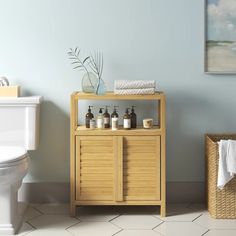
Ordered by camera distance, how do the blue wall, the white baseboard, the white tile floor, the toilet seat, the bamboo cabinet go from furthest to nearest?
the white baseboard → the blue wall → the bamboo cabinet → the white tile floor → the toilet seat

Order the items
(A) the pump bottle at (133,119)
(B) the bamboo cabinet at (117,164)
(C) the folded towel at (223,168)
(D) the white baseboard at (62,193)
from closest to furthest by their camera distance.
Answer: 1. (C) the folded towel at (223,168)
2. (B) the bamboo cabinet at (117,164)
3. (A) the pump bottle at (133,119)
4. (D) the white baseboard at (62,193)

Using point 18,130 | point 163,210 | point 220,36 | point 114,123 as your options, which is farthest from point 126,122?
point 220,36

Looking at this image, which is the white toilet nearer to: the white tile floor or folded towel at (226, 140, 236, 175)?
the white tile floor

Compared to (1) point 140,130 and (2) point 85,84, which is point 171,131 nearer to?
(1) point 140,130

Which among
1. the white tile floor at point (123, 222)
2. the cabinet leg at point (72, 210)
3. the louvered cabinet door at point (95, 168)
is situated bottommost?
the white tile floor at point (123, 222)

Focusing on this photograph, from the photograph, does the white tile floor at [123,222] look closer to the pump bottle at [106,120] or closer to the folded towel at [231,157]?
the folded towel at [231,157]

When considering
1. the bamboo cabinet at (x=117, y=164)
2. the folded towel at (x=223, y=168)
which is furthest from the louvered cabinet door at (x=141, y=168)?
the folded towel at (x=223, y=168)

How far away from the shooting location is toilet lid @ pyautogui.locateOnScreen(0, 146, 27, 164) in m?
2.76

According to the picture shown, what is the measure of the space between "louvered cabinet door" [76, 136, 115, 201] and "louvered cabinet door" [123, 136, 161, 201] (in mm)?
100

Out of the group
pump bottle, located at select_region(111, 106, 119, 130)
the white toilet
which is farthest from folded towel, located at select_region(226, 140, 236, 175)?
the white toilet

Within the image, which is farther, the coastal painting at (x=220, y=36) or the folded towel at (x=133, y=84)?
the coastal painting at (x=220, y=36)

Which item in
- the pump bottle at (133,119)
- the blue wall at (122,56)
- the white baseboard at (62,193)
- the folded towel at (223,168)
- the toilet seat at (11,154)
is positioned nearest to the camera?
the toilet seat at (11,154)

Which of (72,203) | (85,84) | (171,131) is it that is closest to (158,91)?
(171,131)

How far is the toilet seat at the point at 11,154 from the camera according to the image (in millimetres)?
2748
